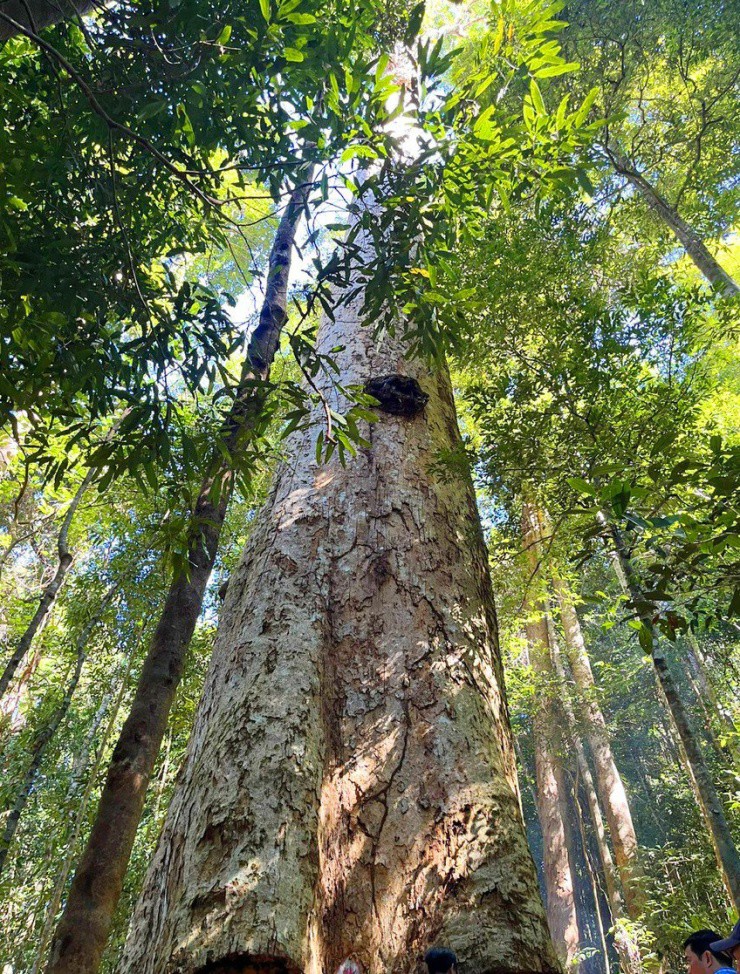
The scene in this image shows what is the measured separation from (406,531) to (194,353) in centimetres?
101

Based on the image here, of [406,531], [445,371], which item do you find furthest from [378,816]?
[445,371]

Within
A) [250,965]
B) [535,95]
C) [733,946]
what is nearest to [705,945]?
[733,946]

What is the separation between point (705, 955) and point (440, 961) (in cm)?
247

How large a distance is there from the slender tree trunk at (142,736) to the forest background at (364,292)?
1.1 inches

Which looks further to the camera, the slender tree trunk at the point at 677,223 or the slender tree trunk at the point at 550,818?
the slender tree trunk at the point at 550,818

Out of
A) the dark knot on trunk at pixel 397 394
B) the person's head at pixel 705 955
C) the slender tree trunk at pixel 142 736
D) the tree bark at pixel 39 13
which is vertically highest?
the tree bark at pixel 39 13

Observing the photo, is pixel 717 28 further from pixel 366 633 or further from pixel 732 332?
pixel 366 633

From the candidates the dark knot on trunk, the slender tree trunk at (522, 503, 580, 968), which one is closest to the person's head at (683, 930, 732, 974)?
the dark knot on trunk

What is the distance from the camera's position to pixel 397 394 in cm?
280

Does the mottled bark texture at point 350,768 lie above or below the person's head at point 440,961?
above

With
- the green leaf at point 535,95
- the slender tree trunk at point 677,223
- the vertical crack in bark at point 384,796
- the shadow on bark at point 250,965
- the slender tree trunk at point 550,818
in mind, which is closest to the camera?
the shadow on bark at point 250,965

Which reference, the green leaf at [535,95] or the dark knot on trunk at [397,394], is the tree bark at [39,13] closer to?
the green leaf at [535,95]

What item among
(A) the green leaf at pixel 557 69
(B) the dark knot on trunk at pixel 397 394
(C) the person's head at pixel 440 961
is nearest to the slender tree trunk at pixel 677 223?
(A) the green leaf at pixel 557 69

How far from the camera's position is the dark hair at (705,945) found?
2.78 m
